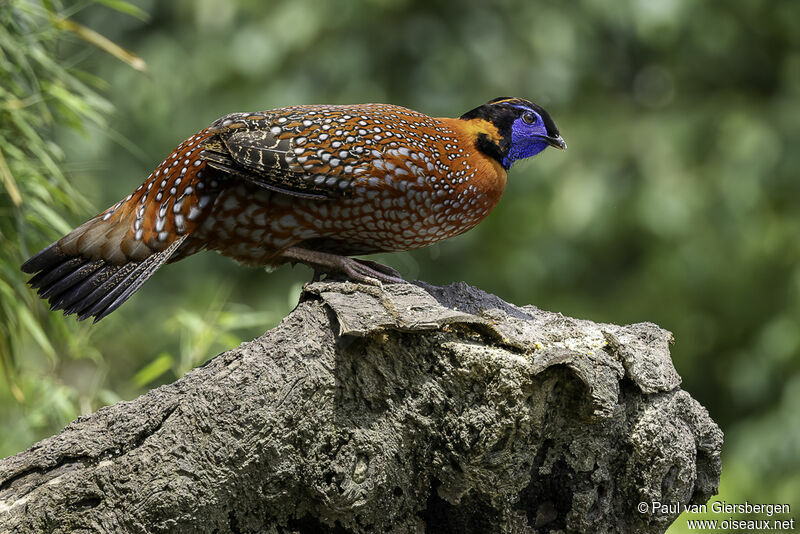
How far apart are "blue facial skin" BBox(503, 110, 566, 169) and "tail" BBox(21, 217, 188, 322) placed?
1.25 metres

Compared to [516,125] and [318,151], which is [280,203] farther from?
[516,125]

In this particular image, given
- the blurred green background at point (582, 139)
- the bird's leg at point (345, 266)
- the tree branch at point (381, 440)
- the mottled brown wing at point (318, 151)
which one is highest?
the blurred green background at point (582, 139)

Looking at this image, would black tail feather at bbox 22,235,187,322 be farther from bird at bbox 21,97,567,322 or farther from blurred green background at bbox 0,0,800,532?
blurred green background at bbox 0,0,800,532

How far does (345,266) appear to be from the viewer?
3.45 meters

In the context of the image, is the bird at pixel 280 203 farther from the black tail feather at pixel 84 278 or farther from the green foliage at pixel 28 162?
→ the green foliage at pixel 28 162

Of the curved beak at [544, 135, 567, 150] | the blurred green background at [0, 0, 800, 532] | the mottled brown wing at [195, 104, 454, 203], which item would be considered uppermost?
the blurred green background at [0, 0, 800, 532]

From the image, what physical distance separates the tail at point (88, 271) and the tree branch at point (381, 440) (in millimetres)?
500

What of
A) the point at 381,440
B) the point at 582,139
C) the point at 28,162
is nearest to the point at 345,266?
the point at 381,440

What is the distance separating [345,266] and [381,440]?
2.39ft

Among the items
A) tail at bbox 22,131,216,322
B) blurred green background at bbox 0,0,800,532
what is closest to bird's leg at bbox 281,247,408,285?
tail at bbox 22,131,216,322

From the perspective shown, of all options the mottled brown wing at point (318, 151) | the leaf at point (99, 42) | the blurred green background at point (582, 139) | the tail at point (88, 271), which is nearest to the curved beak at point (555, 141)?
the mottled brown wing at point (318, 151)

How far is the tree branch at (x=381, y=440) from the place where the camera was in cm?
287

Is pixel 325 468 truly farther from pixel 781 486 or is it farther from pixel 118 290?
pixel 781 486

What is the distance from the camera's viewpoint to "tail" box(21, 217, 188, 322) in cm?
344
